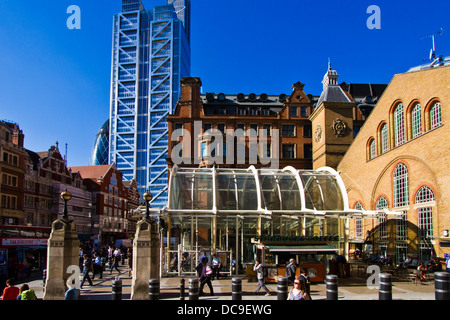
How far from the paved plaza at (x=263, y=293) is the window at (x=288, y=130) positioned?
1405 inches

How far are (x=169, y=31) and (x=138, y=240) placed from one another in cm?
16732

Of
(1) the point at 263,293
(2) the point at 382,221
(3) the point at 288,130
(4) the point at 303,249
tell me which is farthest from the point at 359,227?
(3) the point at 288,130

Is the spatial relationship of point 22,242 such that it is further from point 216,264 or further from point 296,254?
point 296,254

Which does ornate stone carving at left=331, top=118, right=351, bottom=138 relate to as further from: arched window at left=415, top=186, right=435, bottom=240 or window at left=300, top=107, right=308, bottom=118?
arched window at left=415, top=186, right=435, bottom=240

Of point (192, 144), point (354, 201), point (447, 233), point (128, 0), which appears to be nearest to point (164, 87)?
point (128, 0)

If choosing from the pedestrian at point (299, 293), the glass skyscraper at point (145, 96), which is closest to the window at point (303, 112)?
the pedestrian at point (299, 293)

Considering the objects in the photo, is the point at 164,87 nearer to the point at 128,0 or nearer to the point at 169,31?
the point at 169,31

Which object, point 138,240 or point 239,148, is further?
point 239,148

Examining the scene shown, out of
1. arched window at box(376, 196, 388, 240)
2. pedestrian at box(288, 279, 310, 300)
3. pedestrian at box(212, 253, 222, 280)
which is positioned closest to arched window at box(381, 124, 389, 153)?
arched window at box(376, 196, 388, 240)

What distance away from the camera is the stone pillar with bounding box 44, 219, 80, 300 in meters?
15.3

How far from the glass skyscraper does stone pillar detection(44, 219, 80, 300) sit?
145 metres

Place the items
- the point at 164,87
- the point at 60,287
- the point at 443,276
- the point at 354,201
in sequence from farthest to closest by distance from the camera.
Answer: the point at 164,87, the point at 354,201, the point at 60,287, the point at 443,276

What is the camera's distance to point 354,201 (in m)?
36.1
